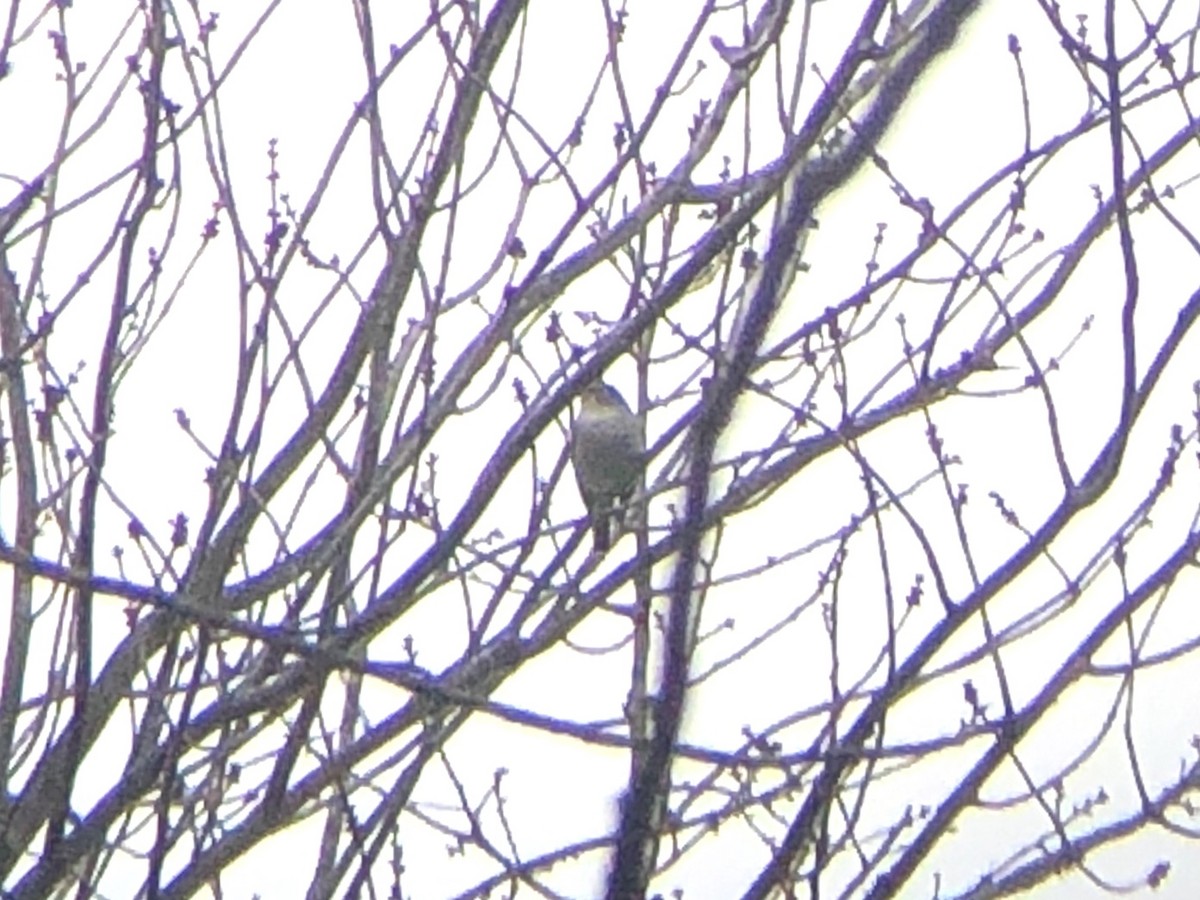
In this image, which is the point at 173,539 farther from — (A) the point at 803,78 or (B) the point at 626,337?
(A) the point at 803,78

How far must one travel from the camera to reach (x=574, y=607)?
2932 mm

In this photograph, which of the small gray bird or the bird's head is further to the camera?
the bird's head

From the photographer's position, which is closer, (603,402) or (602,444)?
(602,444)

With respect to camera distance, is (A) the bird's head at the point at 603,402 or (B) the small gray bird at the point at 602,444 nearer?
(B) the small gray bird at the point at 602,444

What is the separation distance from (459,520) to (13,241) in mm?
981

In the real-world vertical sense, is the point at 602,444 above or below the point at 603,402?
below

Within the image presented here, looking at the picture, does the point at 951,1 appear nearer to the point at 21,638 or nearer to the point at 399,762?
the point at 399,762

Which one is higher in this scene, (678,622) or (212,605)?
(212,605)

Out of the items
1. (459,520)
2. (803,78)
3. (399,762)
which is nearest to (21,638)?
(399,762)

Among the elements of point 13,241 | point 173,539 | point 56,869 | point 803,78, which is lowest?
point 56,869

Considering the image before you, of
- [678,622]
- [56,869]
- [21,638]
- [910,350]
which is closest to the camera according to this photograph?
[678,622]

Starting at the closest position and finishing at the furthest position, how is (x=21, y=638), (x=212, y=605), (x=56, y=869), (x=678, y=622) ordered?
(x=678, y=622), (x=56, y=869), (x=212, y=605), (x=21, y=638)

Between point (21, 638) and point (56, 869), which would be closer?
point (56, 869)

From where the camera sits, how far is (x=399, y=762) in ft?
9.86
